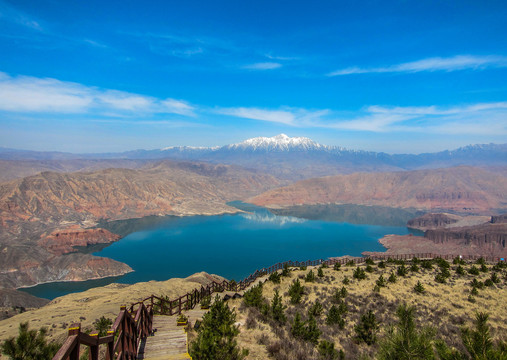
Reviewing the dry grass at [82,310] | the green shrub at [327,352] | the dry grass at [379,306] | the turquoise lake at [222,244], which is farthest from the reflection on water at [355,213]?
the green shrub at [327,352]

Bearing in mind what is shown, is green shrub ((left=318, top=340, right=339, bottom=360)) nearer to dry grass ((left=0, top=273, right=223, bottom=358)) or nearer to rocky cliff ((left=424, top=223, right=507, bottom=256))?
dry grass ((left=0, top=273, right=223, bottom=358))

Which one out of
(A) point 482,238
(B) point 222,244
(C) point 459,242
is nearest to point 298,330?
(B) point 222,244

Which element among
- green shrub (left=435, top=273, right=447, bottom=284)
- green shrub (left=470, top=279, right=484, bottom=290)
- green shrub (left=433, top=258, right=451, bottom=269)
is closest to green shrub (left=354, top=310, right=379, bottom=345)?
green shrub (left=435, top=273, right=447, bottom=284)

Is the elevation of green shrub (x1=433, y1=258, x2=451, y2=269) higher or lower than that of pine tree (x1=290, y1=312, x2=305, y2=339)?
lower

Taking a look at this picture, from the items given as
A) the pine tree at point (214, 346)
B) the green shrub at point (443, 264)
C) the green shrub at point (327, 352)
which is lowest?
the green shrub at point (443, 264)

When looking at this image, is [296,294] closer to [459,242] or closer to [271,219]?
[459,242]

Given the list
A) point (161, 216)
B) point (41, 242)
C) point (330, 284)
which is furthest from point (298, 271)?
point (161, 216)

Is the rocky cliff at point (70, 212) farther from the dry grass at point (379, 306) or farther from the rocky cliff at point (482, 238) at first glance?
the rocky cliff at point (482, 238)

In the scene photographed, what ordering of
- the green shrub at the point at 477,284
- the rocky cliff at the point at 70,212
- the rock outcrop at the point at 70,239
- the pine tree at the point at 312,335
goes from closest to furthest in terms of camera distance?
the pine tree at the point at 312,335, the green shrub at the point at 477,284, the rocky cliff at the point at 70,212, the rock outcrop at the point at 70,239
